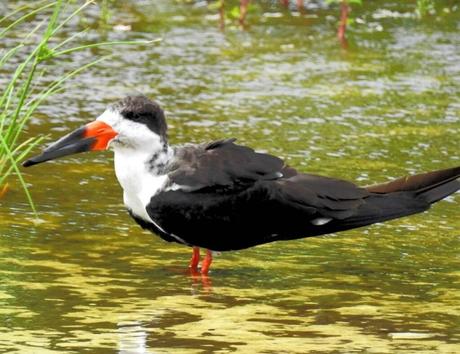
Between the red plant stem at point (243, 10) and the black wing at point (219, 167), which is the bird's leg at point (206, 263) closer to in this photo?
the black wing at point (219, 167)

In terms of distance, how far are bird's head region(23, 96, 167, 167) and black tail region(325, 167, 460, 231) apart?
3.08 feet

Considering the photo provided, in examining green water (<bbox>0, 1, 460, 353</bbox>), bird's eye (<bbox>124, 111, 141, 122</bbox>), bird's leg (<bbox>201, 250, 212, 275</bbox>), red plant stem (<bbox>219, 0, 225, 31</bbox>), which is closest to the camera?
green water (<bbox>0, 1, 460, 353</bbox>)

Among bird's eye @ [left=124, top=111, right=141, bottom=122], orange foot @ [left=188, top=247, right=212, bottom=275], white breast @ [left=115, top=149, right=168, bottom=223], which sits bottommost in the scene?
orange foot @ [left=188, top=247, right=212, bottom=275]

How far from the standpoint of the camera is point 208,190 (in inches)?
251

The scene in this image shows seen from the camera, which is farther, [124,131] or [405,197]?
[405,197]

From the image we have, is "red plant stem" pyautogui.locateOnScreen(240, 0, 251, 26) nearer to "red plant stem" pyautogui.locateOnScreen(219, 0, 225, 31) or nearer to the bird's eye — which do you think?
"red plant stem" pyautogui.locateOnScreen(219, 0, 225, 31)

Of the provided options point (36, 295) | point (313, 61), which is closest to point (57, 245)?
point (36, 295)

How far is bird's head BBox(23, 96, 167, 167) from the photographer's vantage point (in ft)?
21.1

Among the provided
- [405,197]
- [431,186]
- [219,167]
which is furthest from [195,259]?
[431,186]

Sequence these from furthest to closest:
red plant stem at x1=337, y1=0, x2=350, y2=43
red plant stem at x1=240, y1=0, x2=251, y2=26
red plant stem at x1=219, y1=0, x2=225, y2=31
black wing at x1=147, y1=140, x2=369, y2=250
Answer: red plant stem at x1=240, y1=0, x2=251, y2=26 < red plant stem at x1=219, y1=0, x2=225, y2=31 < red plant stem at x1=337, y1=0, x2=350, y2=43 < black wing at x1=147, y1=140, x2=369, y2=250

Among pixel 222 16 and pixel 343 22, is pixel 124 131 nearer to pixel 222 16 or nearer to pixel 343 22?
pixel 343 22

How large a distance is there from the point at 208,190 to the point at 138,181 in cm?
31

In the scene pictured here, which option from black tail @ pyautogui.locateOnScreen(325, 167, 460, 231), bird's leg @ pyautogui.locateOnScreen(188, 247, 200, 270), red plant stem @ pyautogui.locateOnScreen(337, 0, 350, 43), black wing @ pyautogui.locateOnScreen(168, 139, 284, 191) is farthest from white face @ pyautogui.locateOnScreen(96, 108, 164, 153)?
red plant stem @ pyautogui.locateOnScreen(337, 0, 350, 43)

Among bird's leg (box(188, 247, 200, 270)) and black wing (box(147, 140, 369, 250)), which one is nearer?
black wing (box(147, 140, 369, 250))
